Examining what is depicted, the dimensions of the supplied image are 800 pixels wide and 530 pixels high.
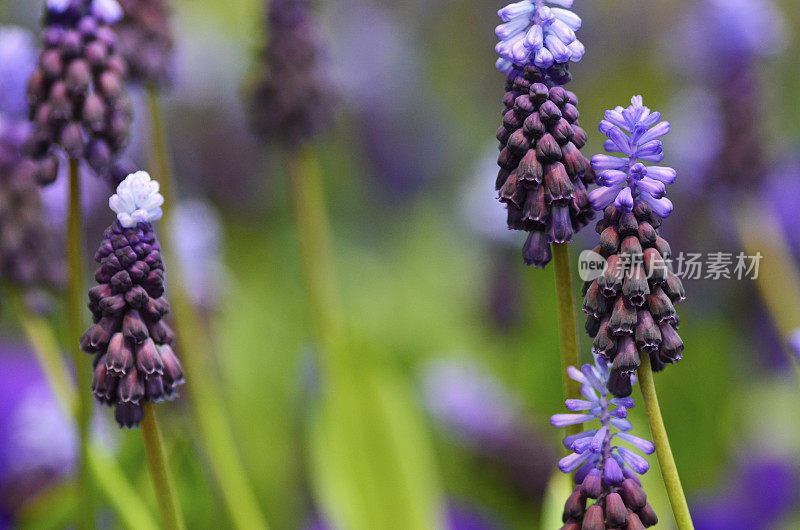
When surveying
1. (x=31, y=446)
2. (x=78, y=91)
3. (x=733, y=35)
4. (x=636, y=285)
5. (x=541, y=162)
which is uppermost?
(x=733, y=35)

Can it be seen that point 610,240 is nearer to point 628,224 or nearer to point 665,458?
point 628,224

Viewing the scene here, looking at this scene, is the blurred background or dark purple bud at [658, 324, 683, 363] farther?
the blurred background

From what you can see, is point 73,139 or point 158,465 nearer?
point 158,465

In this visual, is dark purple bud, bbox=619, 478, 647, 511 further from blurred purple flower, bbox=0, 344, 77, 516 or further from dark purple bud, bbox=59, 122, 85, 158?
blurred purple flower, bbox=0, 344, 77, 516

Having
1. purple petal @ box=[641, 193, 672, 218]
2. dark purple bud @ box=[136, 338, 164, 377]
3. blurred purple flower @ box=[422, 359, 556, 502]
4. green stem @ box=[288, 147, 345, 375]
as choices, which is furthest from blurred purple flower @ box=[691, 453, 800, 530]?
dark purple bud @ box=[136, 338, 164, 377]

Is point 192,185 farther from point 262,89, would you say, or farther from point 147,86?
point 147,86

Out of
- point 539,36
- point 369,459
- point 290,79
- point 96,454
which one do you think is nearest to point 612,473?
point 539,36
